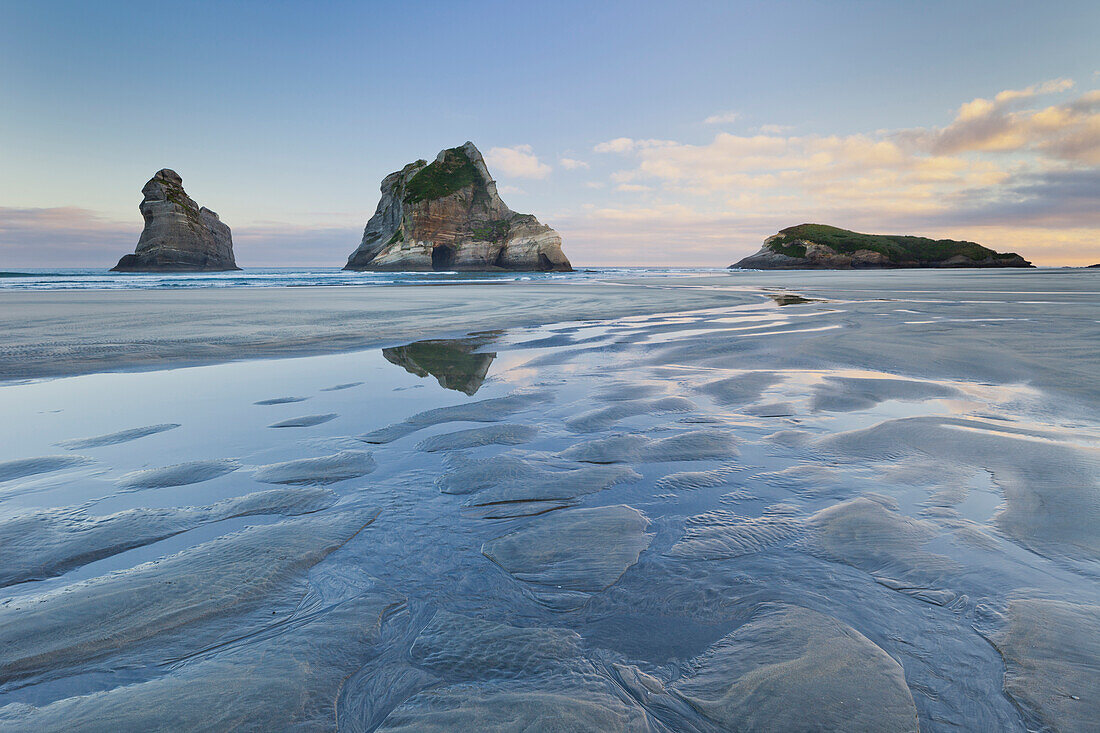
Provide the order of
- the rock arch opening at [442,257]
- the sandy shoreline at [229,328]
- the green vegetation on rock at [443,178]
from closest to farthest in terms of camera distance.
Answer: the sandy shoreline at [229,328]
the rock arch opening at [442,257]
the green vegetation on rock at [443,178]

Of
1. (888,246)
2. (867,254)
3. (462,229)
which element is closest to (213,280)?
(462,229)

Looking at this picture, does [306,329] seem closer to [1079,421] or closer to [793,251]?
[1079,421]

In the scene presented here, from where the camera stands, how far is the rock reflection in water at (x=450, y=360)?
5.79 meters

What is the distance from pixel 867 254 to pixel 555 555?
366ft

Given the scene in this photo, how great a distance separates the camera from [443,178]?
84.9 m

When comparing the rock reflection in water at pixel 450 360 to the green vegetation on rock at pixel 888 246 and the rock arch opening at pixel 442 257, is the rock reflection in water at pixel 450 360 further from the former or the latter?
the green vegetation on rock at pixel 888 246

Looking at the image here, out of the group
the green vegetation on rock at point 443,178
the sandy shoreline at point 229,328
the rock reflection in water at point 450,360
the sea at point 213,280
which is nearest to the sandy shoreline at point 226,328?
the sandy shoreline at point 229,328

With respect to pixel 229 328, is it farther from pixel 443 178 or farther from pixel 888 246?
pixel 888 246

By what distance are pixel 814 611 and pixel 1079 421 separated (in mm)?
3737

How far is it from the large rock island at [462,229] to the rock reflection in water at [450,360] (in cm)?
6997

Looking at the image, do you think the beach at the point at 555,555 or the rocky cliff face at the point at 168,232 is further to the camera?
the rocky cliff face at the point at 168,232

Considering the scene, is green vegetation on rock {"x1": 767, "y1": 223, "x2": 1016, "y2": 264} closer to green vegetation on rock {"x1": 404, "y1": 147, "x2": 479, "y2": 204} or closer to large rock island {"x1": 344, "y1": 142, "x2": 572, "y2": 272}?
large rock island {"x1": 344, "y1": 142, "x2": 572, "y2": 272}

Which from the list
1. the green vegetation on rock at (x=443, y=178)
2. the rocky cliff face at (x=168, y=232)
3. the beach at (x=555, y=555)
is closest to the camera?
the beach at (x=555, y=555)

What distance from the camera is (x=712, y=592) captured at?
195 cm
